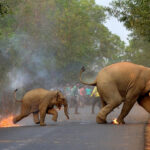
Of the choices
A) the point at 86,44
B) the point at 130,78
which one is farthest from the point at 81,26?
the point at 130,78

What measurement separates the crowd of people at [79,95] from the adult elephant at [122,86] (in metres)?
9.74

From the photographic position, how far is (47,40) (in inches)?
1490

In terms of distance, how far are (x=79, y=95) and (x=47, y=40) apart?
17.0 feet

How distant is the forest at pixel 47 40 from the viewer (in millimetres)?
20172

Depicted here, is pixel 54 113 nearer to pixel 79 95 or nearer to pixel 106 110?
pixel 106 110

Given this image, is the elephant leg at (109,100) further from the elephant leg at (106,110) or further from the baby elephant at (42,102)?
the baby elephant at (42,102)

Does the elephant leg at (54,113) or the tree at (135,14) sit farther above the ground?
the tree at (135,14)

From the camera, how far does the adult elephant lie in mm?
15602

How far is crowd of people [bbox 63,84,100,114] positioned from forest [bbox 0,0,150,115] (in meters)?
2.65

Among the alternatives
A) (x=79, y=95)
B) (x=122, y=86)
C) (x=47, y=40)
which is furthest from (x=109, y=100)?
(x=47, y=40)

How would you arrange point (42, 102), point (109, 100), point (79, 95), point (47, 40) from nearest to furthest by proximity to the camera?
point (109, 100), point (42, 102), point (79, 95), point (47, 40)

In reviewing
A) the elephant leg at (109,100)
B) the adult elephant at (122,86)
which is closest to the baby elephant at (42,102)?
the adult elephant at (122,86)

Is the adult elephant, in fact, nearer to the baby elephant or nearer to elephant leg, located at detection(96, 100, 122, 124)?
elephant leg, located at detection(96, 100, 122, 124)

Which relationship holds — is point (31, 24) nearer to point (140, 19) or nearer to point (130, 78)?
point (140, 19)
